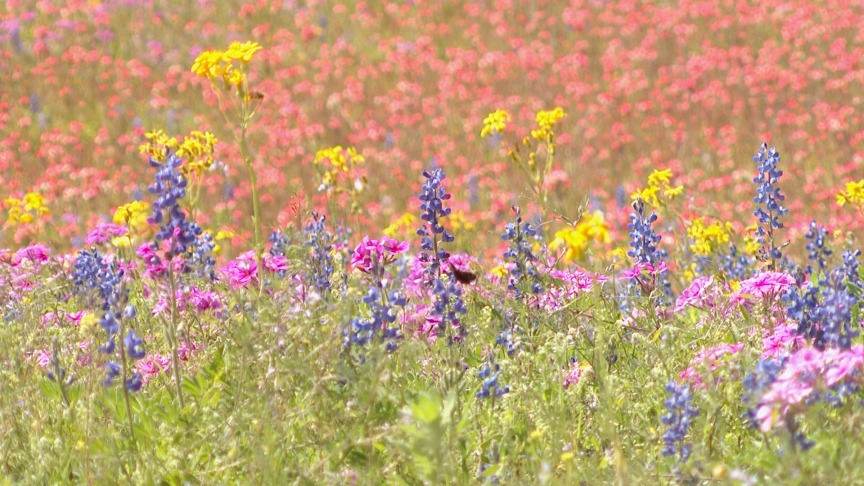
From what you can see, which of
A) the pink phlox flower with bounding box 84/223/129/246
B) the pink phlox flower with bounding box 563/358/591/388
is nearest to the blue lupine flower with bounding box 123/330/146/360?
the pink phlox flower with bounding box 563/358/591/388

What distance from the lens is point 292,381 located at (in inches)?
108

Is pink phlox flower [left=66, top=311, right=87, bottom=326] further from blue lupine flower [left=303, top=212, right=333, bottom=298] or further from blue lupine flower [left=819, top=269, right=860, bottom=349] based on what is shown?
blue lupine flower [left=819, top=269, right=860, bottom=349]

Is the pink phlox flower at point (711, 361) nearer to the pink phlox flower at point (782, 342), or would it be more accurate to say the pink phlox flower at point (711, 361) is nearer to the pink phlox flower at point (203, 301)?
the pink phlox flower at point (782, 342)

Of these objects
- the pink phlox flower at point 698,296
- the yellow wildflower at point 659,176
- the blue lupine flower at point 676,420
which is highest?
the yellow wildflower at point 659,176

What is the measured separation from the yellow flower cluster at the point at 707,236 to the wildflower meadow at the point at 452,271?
2cm

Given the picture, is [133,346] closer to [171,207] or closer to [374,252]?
[171,207]

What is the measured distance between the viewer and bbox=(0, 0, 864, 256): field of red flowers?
30.2 feet

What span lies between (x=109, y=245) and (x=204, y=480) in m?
2.77

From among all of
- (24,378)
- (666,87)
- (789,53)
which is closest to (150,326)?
(24,378)

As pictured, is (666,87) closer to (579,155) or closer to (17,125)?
(579,155)

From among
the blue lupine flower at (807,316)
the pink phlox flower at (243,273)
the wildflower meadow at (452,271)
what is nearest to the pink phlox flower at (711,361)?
the wildflower meadow at (452,271)

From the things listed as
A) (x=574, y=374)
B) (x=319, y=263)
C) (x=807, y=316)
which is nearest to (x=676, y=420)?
(x=807, y=316)

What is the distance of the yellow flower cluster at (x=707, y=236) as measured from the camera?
4422mm

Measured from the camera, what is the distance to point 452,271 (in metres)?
3.20
